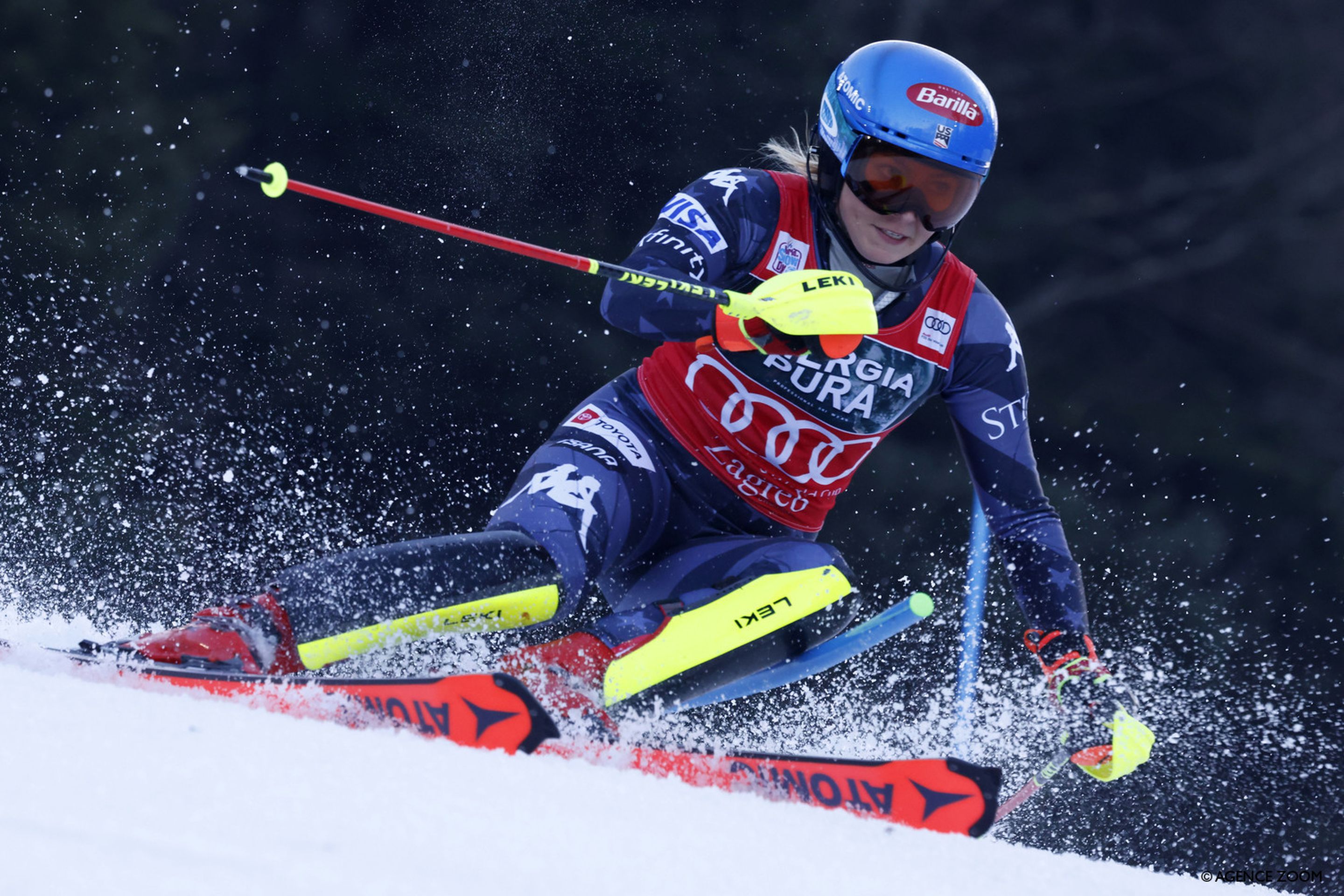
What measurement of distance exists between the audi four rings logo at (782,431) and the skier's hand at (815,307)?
371 millimetres

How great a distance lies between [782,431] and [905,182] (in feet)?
1.50

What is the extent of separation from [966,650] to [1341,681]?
2.21 metres

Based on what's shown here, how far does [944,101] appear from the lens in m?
1.91

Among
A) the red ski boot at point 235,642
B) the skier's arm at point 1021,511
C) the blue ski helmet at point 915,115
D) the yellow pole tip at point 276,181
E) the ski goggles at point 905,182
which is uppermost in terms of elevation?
the yellow pole tip at point 276,181

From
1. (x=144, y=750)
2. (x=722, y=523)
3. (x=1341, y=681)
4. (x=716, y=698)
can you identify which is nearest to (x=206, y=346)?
(x=722, y=523)

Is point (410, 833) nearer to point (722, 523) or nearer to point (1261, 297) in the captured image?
point (722, 523)

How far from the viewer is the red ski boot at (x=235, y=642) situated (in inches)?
60.2

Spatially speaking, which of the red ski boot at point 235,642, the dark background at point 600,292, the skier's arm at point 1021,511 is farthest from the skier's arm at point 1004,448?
the dark background at point 600,292

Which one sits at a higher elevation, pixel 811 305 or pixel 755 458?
pixel 811 305

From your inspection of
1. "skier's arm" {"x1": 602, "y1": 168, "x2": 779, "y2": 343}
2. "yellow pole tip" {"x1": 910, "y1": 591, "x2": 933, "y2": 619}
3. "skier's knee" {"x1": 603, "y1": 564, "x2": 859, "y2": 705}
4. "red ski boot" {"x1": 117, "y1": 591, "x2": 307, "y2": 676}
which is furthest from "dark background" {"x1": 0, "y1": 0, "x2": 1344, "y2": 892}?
"red ski boot" {"x1": 117, "y1": 591, "x2": 307, "y2": 676}

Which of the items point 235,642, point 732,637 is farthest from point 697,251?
point 235,642

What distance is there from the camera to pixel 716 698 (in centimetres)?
183

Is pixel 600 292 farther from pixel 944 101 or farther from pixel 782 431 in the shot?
pixel 944 101

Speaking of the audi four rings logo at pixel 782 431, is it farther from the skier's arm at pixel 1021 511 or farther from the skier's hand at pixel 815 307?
the skier's hand at pixel 815 307
